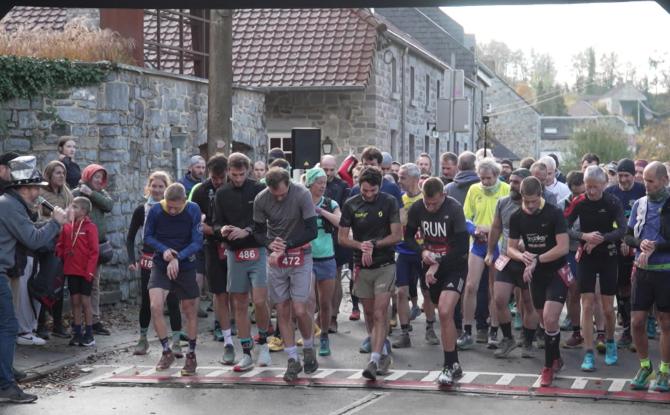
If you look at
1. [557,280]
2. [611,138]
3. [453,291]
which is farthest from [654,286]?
[611,138]

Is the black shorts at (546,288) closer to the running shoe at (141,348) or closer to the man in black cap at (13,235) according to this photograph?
the running shoe at (141,348)

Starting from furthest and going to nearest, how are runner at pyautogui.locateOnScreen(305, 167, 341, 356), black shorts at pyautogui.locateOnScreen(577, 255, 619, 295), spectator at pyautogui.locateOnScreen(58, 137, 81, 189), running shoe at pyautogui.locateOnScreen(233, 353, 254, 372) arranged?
spectator at pyautogui.locateOnScreen(58, 137, 81, 189), runner at pyautogui.locateOnScreen(305, 167, 341, 356), black shorts at pyautogui.locateOnScreen(577, 255, 619, 295), running shoe at pyautogui.locateOnScreen(233, 353, 254, 372)

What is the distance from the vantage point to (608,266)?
448 inches

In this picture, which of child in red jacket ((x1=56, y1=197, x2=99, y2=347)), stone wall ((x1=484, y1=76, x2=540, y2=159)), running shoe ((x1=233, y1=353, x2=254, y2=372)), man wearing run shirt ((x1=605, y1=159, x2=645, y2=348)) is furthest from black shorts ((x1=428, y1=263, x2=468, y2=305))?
stone wall ((x1=484, y1=76, x2=540, y2=159))

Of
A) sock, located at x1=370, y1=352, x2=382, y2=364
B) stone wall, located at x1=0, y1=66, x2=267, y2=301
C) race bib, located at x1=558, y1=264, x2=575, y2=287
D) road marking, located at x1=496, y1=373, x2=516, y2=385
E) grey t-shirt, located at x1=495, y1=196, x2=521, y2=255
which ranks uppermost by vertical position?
stone wall, located at x1=0, y1=66, x2=267, y2=301

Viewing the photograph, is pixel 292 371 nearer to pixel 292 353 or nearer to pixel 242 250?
pixel 292 353

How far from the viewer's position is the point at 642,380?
1017 centimetres

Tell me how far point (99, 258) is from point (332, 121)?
1660 centimetres

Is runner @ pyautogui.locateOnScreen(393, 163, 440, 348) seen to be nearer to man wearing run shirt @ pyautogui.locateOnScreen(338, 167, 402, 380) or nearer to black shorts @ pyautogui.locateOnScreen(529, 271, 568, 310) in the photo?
man wearing run shirt @ pyautogui.locateOnScreen(338, 167, 402, 380)

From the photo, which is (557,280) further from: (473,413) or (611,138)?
(611,138)

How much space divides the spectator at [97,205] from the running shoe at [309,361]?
3345 mm

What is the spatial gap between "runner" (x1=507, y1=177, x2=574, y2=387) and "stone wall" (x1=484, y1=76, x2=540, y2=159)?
7018 centimetres

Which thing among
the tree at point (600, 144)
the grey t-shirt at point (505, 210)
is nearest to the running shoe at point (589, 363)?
the grey t-shirt at point (505, 210)

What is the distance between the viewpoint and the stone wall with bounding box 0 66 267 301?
602 inches
